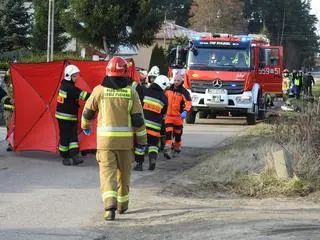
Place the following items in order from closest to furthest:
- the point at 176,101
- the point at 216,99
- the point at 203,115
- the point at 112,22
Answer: the point at 176,101 < the point at 216,99 < the point at 203,115 < the point at 112,22

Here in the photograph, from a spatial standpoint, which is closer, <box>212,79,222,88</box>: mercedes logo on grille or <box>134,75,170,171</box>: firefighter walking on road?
<box>134,75,170,171</box>: firefighter walking on road

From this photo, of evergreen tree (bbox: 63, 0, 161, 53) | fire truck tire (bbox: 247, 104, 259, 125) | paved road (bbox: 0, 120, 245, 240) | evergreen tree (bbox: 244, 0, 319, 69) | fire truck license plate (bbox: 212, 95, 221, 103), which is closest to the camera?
paved road (bbox: 0, 120, 245, 240)

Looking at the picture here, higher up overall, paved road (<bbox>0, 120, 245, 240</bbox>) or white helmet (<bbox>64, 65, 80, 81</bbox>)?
white helmet (<bbox>64, 65, 80, 81</bbox>)

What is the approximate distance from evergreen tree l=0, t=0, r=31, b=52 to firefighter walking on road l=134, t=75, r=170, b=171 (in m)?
39.9

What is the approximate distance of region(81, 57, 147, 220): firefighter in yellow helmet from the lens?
751 cm

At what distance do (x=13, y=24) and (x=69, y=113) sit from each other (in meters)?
40.5

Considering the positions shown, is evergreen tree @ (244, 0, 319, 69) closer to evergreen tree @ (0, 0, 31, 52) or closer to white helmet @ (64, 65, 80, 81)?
evergreen tree @ (0, 0, 31, 52)

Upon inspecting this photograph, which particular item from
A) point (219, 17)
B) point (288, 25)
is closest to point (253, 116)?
point (219, 17)

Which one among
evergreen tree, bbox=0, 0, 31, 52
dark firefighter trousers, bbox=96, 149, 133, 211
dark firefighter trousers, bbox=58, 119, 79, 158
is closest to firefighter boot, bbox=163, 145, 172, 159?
dark firefighter trousers, bbox=58, 119, 79, 158

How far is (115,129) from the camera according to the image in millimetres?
7598

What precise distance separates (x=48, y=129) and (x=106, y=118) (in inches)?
200

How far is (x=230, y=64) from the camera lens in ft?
66.9

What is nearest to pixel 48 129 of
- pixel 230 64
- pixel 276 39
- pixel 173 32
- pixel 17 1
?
pixel 230 64

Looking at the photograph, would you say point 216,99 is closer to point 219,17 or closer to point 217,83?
point 217,83
